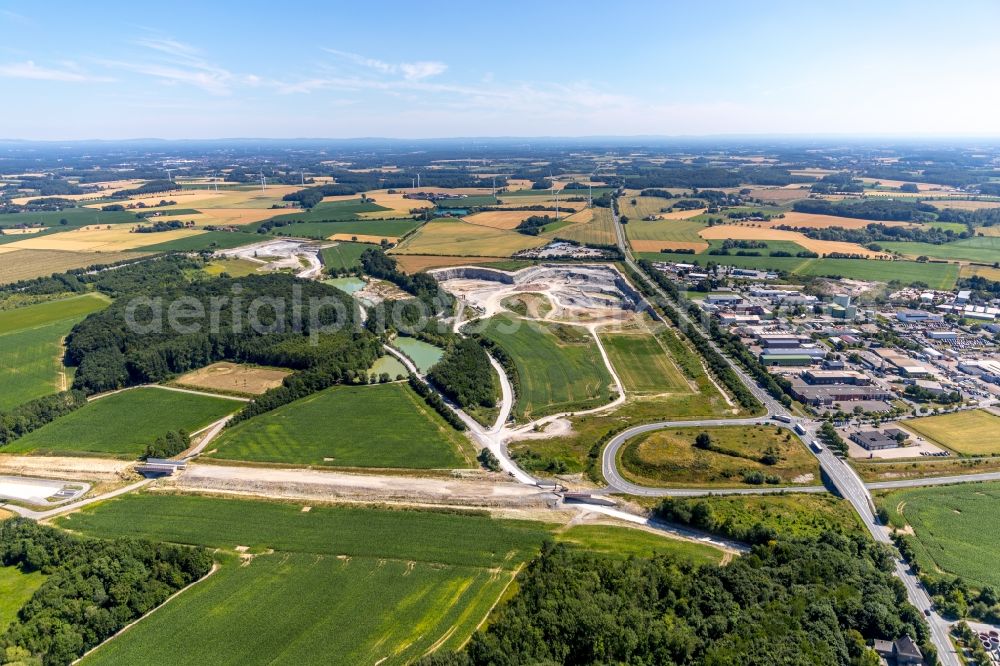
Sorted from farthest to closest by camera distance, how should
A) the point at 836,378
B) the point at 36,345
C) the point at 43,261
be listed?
the point at 43,261 < the point at 36,345 < the point at 836,378

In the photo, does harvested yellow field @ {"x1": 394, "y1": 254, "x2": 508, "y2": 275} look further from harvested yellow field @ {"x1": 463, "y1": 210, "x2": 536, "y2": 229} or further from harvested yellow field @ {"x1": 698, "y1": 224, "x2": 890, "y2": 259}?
harvested yellow field @ {"x1": 698, "y1": 224, "x2": 890, "y2": 259}

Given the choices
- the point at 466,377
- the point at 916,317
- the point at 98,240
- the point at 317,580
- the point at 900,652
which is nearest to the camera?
the point at 900,652

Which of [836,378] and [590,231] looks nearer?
[836,378]

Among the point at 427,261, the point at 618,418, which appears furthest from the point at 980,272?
the point at 427,261

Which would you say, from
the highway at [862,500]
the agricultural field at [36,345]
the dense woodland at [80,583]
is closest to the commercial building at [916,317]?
the highway at [862,500]

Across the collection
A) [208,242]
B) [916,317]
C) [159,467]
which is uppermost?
[208,242]

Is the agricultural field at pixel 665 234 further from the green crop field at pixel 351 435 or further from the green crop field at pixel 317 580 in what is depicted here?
the green crop field at pixel 317 580

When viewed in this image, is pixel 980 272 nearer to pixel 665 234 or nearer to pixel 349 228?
pixel 665 234
